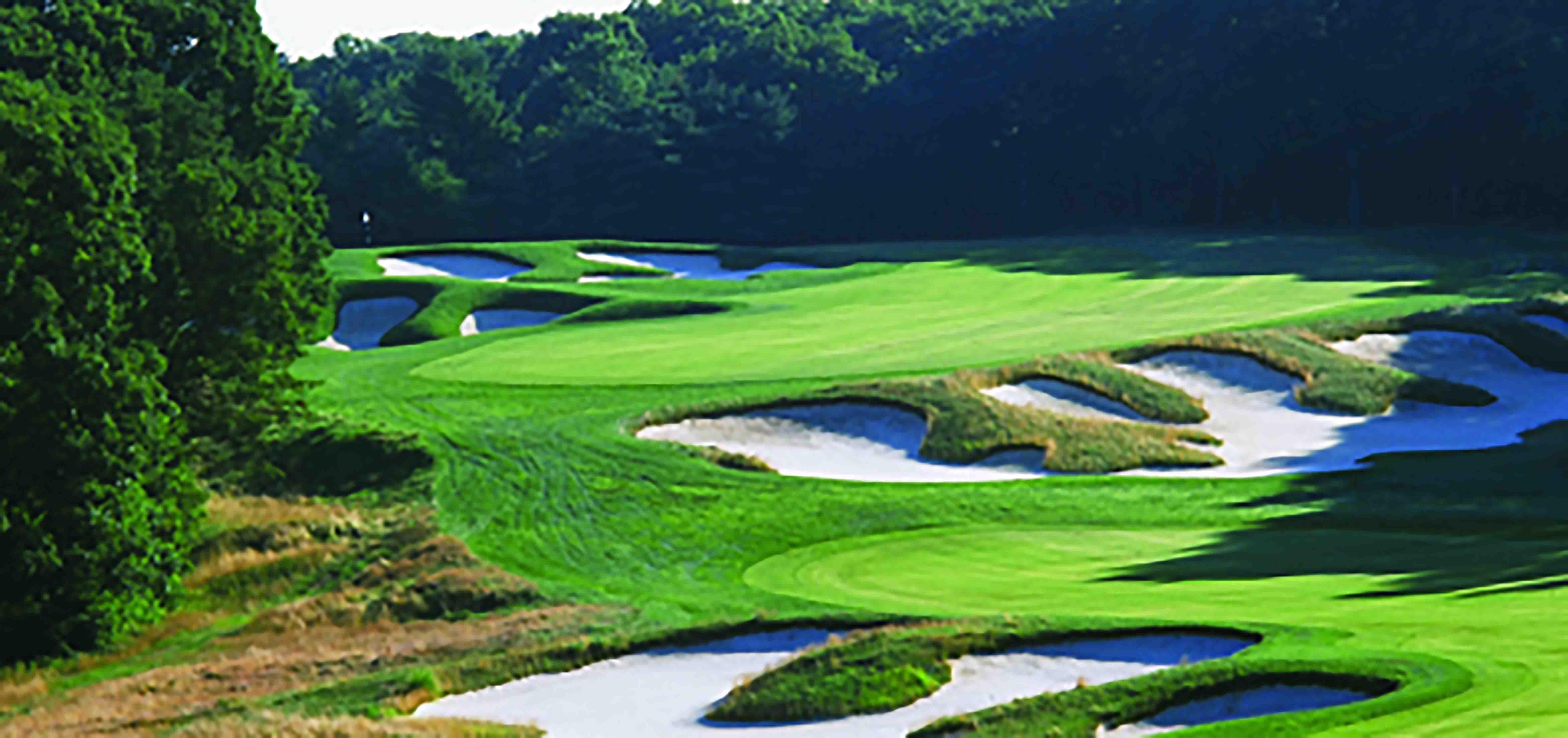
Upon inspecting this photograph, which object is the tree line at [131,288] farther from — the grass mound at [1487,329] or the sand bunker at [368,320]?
the grass mound at [1487,329]

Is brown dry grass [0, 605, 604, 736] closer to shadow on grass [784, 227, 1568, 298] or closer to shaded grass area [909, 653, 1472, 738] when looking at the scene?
shaded grass area [909, 653, 1472, 738]

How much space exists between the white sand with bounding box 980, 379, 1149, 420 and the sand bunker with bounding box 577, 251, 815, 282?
1488 inches

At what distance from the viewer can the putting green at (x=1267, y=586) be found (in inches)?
484

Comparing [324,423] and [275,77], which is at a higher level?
[275,77]

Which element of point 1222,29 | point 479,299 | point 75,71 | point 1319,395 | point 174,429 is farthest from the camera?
point 1222,29

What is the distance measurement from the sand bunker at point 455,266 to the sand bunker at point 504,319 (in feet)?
42.0

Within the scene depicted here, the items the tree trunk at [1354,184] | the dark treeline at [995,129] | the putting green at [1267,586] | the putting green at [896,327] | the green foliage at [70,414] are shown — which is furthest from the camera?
the tree trunk at [1354,184]

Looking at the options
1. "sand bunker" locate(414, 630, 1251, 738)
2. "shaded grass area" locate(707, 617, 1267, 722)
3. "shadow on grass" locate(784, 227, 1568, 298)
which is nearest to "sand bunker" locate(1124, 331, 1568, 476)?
"shadow on grass" locate(784, 227, 1568, 298)

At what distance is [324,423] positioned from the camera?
35656mm

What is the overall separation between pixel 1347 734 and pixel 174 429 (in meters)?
20.6

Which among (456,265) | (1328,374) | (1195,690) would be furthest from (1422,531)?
(456,265)

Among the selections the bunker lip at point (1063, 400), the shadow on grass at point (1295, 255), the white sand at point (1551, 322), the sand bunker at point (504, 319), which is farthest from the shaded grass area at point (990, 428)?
the sand bunker at point (504, 319)

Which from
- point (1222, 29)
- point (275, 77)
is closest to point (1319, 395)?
point (275, 77)

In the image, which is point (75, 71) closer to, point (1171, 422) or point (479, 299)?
point (1171, 422)
